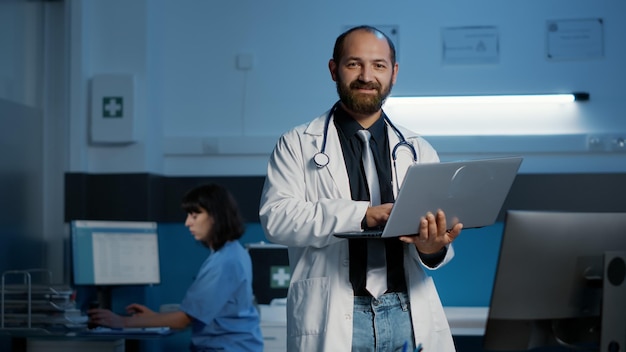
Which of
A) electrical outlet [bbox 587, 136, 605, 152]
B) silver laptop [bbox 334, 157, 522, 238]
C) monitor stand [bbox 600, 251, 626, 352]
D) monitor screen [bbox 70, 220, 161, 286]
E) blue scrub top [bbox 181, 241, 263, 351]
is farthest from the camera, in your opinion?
electrical outlet [bbox 587, 136, 605, 152]

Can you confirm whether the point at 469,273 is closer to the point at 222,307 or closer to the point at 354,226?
the point at 222,307

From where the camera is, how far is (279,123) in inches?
181

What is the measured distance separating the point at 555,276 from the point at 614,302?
15 centimetres

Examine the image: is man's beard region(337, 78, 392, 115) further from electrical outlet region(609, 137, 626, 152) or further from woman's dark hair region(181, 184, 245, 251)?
electrical outlet region(609, 137, 626, 152)

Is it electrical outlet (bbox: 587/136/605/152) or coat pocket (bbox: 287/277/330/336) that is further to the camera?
electrical outlet (bbox: 587/136/605/152)

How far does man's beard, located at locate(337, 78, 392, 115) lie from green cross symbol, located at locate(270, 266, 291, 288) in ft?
7.75

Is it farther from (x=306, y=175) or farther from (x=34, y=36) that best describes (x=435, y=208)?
(x=34, y=36)

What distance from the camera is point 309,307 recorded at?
1949mm

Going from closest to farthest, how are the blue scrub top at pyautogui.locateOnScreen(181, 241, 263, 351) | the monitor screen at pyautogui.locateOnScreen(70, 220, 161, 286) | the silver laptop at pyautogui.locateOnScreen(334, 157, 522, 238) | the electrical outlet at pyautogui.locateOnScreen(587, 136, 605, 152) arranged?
the silver laptop at pyautogui.locateOnScreen(334, 157, 522, 238)
the blue scrub top at pyautogui.locateOnScreen(181, 241, 263, 351)
the monitor screen at pyautogui.locateOnScreen(70, 220, 161, 286)
the electrical outlet at pyautogui.locateOnScreen(587, 136, 605, 152)

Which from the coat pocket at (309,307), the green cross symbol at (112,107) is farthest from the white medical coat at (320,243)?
the green cross symbol at (112,107)

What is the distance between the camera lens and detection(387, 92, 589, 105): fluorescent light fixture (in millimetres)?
4395

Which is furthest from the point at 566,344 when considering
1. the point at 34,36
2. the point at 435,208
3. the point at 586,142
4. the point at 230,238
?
the point at 34,36

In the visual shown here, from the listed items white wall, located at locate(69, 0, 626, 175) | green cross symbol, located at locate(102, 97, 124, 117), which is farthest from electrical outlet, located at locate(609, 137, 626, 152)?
green cross symbol, located at locate(102, 97, 124, 117)

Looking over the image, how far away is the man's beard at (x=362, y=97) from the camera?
202 centimetres
